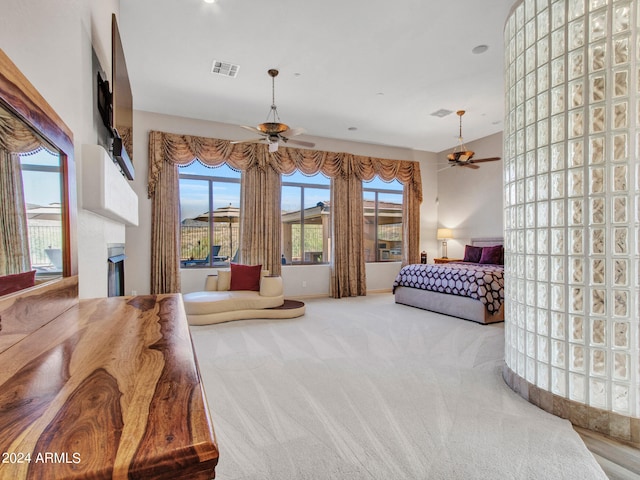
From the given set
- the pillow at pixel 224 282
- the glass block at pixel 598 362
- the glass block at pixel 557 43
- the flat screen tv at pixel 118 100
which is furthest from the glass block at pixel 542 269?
the pillow at pixel 224 282

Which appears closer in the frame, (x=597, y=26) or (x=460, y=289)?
(x=597, y=26)

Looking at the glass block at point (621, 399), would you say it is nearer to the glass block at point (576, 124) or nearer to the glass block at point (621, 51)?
the glass block at point (576, 124)

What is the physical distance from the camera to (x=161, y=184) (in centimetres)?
566

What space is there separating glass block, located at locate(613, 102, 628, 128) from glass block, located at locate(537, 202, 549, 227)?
560mm

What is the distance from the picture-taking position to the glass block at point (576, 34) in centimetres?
206

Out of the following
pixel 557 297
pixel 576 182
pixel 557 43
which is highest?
pixel 557 43

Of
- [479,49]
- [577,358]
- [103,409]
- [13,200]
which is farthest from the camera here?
[479,49]

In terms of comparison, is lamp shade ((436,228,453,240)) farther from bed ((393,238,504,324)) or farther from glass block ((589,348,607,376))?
glass block ((589,348,607,376))

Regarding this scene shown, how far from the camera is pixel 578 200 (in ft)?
6.82

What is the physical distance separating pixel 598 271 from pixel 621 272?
0.10 m

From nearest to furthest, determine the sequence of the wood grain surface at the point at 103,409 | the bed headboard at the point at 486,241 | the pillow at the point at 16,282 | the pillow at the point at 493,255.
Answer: the wood grain surface at the point at 103,409 < the pillow at the point at 16,282 < the pillow at the point at 493,255 < the bed headboard at the point at 486,241

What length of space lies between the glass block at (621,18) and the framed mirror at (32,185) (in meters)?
2.79

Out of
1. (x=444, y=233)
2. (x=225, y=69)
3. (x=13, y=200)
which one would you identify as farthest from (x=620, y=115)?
(x=444, y=233)

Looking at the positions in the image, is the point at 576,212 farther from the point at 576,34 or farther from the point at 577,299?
the point at 576,34
